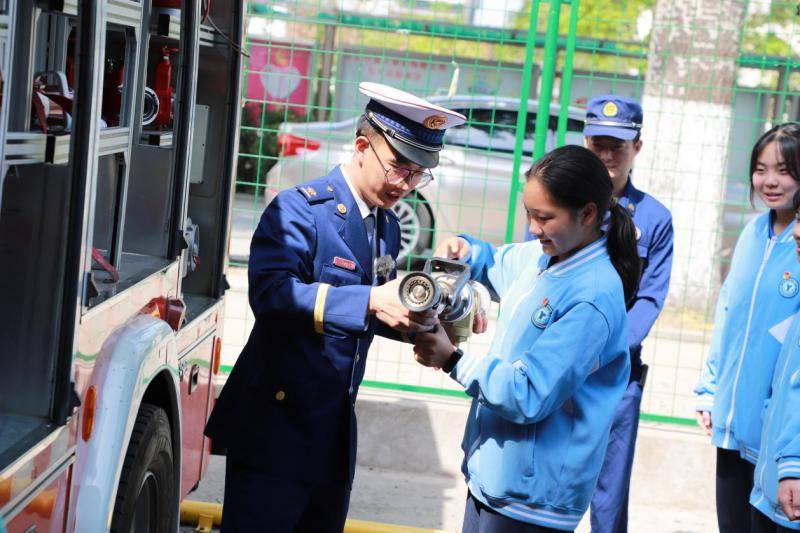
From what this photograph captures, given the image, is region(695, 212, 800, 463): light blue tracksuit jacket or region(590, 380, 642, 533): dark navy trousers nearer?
region(695, 212, 800, 463): light blue tracksuit jacket

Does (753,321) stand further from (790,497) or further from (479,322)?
(479,322)

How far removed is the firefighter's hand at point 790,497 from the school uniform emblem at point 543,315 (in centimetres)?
74

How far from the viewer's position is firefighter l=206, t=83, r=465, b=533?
2.94 meters

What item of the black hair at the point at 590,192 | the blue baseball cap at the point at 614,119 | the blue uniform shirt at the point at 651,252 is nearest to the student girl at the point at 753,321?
the blue uniform shirt at the point at 651,252

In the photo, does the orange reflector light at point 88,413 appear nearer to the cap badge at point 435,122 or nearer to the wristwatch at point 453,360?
the wristwatch at point 453,360

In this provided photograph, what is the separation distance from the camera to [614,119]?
4.48 m

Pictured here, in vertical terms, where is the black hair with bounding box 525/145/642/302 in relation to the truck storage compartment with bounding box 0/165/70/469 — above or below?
above

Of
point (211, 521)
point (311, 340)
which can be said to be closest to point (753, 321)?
point (311, 340)

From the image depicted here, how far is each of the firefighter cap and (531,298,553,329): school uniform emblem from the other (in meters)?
0.49

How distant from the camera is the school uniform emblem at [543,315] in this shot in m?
2.83

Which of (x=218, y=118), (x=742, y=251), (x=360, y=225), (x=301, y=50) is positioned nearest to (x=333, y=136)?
(x=301, y=50)

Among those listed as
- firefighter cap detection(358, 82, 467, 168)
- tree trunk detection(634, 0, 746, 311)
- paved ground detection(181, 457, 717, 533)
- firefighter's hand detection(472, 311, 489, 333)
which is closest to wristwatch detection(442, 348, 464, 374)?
firefighter's hand detection(472, 311, 489, 333)

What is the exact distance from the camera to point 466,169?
7.23 meters

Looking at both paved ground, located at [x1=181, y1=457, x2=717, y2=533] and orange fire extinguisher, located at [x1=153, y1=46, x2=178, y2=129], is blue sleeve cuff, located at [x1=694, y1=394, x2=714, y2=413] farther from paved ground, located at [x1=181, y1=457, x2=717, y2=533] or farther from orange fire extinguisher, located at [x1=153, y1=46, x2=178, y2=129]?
orange fire extinguisher, located at [x1=153, y1=46, x2=178, y2=129]
